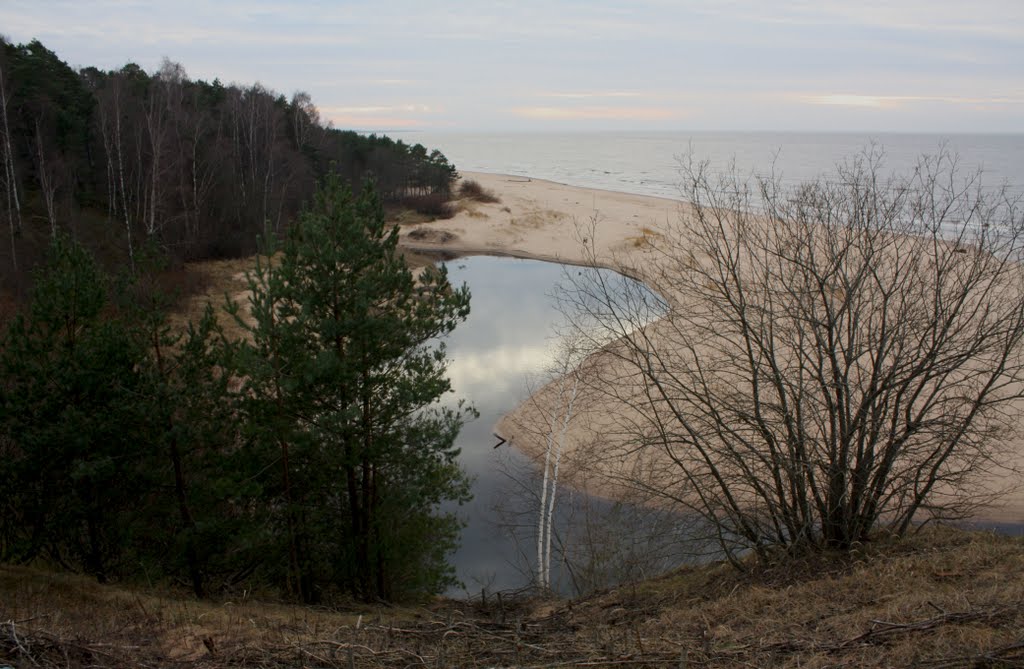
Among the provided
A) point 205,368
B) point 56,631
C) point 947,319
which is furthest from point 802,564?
point 205,368

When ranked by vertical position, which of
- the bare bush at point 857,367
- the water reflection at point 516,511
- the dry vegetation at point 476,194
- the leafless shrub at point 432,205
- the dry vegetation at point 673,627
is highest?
the dry vegetation at point 476,194

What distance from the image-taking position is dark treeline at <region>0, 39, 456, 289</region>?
2636cm

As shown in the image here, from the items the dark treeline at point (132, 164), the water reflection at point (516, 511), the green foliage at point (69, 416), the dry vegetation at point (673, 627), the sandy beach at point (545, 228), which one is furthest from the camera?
the sandy beach at point (545, 228)

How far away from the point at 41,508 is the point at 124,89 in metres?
28.7

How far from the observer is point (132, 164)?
1324 inches

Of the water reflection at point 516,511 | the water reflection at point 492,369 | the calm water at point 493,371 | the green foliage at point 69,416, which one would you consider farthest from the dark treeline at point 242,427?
the calm water at point 493,371

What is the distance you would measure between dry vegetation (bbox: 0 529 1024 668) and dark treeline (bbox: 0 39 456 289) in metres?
17.0

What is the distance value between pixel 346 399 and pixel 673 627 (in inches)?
238

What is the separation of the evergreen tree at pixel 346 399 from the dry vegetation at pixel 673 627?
2316 mm

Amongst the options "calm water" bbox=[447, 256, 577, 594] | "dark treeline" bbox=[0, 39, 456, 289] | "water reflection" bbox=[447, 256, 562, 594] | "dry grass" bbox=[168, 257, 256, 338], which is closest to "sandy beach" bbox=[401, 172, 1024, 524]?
"calm water" bbox=[447, 256, 577, 594]

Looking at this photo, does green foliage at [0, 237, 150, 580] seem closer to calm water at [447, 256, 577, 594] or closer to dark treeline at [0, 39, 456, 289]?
calm water at [447, 256, 577, 594]

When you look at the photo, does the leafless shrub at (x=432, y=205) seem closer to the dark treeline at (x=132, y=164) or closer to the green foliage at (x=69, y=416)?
the dark treeline at (x=132, y=164)

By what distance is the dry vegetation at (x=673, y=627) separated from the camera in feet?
15.9

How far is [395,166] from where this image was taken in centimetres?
6222
